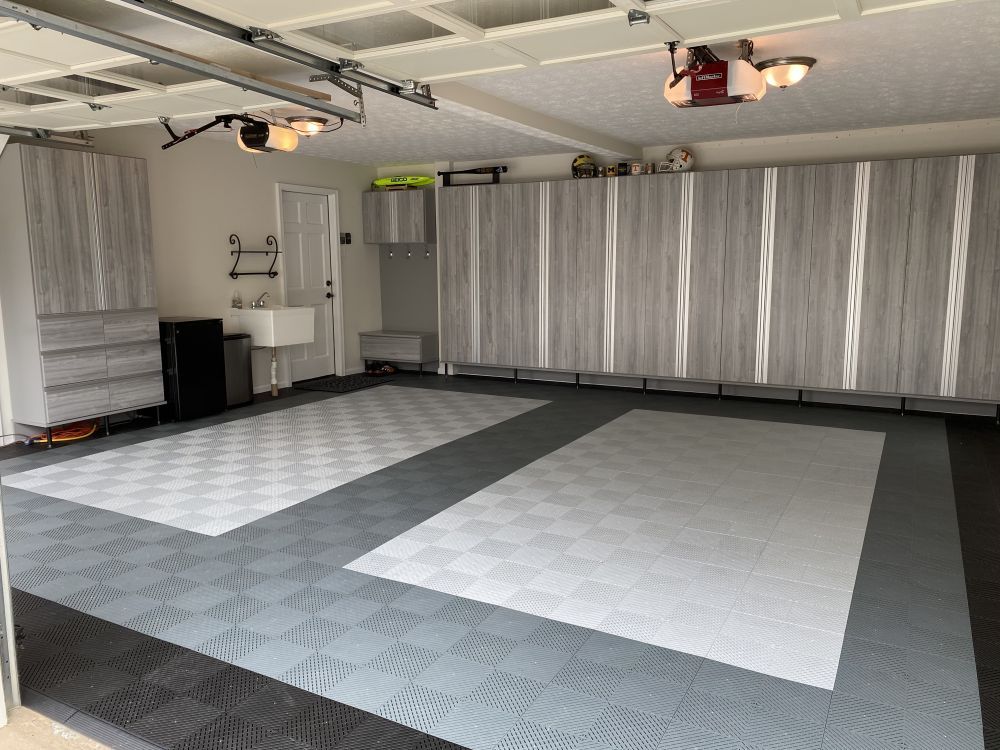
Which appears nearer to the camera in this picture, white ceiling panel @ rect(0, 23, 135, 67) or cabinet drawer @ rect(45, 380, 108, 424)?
white ceiling panel @ rect(0, 23, 135, 67)

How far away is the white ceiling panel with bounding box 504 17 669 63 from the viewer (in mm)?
2930

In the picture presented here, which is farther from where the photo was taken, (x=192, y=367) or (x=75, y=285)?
(x=192, y=367)

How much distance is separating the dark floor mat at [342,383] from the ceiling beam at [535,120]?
3538 mm

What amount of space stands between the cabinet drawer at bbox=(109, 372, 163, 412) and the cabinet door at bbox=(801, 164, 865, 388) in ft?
19.5

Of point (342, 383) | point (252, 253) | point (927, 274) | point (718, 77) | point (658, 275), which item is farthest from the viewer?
point (342, 383)

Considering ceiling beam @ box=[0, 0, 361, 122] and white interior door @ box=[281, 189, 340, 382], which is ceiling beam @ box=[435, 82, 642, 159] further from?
white interior door @ box=[281, 189, 340, 382]

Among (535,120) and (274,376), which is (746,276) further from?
(274,376)

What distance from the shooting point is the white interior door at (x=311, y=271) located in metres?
8.38

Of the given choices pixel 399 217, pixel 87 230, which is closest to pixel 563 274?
pixel 399 217

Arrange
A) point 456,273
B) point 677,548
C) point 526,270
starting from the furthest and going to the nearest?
point 456,273
point 526,270
point 677,548

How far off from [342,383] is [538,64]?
5.71 meters

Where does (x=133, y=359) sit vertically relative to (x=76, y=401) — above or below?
above

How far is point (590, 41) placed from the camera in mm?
3105

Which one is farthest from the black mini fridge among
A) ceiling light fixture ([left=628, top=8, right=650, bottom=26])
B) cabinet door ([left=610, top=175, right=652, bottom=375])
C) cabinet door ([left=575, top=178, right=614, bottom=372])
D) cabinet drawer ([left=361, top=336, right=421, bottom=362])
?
ceiling light fixture ([left=628, top=8, right=650, bottom=26])
